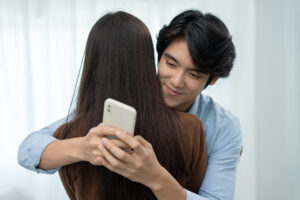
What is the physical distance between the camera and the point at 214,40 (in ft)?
3.35

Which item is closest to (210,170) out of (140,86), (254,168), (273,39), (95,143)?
(140,86)

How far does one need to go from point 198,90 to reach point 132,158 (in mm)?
544

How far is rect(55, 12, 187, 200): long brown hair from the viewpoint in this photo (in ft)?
2.72

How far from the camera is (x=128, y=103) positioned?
2.75 ft

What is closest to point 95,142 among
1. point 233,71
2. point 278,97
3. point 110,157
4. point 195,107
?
point 110,157

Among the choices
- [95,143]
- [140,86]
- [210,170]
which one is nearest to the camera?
[95,143]

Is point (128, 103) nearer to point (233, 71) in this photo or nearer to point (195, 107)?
point (195, 107)

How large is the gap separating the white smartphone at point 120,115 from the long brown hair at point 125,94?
0.17 meters

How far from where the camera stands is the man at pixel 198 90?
2.93 feet

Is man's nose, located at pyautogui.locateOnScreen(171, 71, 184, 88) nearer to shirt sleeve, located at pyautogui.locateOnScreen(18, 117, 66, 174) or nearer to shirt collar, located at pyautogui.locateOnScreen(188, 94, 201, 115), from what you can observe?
shirt collar, located at pyautogui.locateOnScreen(188, 94, 201, 115)

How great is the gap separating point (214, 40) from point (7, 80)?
1.87 m

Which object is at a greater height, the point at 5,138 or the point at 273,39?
the point at 273,39

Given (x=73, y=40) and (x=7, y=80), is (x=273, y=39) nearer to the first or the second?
(x=73, y=40)

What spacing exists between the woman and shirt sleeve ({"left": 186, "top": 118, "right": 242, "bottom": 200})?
0.10m
